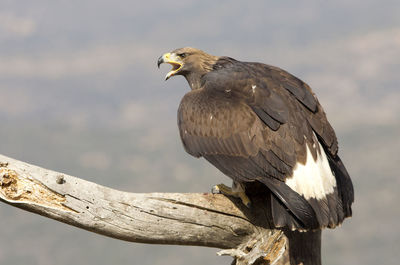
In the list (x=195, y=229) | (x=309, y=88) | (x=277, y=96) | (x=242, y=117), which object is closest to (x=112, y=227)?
(x=195, y=229)

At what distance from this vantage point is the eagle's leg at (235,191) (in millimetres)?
6102

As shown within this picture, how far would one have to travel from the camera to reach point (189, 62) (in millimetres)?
7691

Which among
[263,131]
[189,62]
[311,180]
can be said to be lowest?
[311,180]

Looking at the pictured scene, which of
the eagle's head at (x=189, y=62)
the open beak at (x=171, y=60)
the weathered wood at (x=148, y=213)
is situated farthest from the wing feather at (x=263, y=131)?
the open beak at (x=171, y=60)

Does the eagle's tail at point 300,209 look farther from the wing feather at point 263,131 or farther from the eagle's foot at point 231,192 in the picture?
the eagle's foot at point 231,192

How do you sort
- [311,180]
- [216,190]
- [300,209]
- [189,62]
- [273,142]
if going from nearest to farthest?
[300,209]
[311,180]
[273,142]
[216,190]
[189,62]

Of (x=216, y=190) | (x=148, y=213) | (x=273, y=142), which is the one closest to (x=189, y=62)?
(x=216, y=190)

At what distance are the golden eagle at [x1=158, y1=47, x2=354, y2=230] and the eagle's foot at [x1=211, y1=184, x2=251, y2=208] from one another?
0.03 ft

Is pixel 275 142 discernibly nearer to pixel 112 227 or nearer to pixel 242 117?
pixel 242 117

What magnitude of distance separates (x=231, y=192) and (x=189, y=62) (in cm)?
216

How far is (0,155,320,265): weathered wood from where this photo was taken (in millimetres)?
5375

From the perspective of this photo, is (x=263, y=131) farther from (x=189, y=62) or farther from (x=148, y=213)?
(x=189, y=62)

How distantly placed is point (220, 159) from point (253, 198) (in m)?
0.60

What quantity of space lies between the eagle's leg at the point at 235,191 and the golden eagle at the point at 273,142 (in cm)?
1
